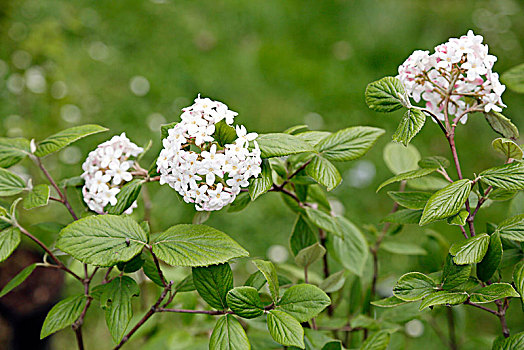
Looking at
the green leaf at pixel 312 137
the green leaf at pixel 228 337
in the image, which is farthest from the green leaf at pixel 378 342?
the green leaf at pixel 312 137

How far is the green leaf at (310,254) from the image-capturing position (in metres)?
0.92

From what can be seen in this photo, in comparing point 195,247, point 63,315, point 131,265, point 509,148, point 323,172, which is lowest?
point 63,315

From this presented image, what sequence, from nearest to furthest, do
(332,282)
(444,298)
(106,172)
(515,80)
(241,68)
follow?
(444,298)
(106,172)
(332,282)
(515,80)
(241,68)

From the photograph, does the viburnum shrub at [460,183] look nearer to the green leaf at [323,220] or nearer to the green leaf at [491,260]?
the green leaf at [491,260]

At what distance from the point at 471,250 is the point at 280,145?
0.32 meters

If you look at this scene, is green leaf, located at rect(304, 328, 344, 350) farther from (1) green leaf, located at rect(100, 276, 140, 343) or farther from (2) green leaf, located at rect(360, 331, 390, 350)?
(1) green leaf, located at rect(100, 276, 140, 343)

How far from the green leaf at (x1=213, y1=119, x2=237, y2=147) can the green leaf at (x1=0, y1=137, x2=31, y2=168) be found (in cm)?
37

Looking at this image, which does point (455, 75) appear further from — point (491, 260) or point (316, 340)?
point (316, 340)

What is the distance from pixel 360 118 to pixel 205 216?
1835 mm

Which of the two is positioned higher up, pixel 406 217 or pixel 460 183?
pixel 460 183

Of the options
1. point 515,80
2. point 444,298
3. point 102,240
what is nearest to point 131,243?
point 102,240

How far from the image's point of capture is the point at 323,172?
824 millimetres

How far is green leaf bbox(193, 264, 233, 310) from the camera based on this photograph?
2.59 ft

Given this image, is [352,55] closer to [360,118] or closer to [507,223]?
[360,118]
